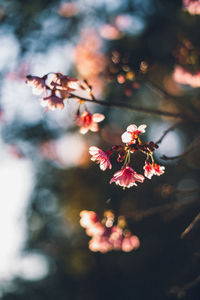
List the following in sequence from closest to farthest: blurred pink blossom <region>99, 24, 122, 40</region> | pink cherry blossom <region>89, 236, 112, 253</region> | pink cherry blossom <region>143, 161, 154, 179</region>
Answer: pink cherry blossom <region>143, 161, 154, 179</region> < pink cherry blossom <region>89, 236, 112, 253</region> < blurred pink blossom <region>99, 24, 122, 40</region>

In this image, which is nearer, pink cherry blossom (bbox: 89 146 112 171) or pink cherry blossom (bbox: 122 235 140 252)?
pink cherry blossom (bbox: 89 146 112 171)

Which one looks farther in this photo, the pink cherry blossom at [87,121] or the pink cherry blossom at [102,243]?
the pink cherry blossom at [102,243]

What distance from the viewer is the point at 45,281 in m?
6.79

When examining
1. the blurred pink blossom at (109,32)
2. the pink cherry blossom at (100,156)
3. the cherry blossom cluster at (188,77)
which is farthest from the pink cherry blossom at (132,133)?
the blurred pink blossom at (109,32)

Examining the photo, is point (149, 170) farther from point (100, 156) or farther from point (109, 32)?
point (109, 32)

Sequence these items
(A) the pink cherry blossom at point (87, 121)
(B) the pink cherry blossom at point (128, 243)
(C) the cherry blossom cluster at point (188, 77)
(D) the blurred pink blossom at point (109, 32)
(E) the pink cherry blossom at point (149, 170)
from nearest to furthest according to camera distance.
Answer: (E) the pink cherry blossom at point (149, 170) < (A) the pink cherry blossom at point (87, 121) < (B) the pink cherry blossom at point (128, 243) < (C) the cherry blossom cluster at point (188, 77) < (D) the blurred pink blossom at point (109, 32)

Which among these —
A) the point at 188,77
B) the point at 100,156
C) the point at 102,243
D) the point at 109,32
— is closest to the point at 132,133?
the point at 100,156

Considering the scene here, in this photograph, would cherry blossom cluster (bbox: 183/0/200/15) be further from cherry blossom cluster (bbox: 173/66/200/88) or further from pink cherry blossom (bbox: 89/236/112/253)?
pink cherry blossom (bbox: 89/236/112/253)

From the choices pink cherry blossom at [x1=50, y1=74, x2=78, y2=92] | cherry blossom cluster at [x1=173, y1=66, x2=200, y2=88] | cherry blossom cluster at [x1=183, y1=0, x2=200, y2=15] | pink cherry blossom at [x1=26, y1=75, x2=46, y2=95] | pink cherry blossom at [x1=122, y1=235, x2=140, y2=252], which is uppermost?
cherry blossom cluster at [x1=183, y1=0, x2=200, y2=15]

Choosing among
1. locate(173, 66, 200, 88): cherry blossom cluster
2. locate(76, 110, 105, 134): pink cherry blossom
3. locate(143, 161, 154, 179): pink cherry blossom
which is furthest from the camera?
locate(173, 66, 200, 88): cherry blossom cluster

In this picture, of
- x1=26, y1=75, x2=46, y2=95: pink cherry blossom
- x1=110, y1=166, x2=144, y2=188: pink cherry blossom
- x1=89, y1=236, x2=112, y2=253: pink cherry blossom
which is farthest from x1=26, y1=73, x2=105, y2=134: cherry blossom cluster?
x1=89, y1=236, x2=112, y2=253: pink cherry blossom

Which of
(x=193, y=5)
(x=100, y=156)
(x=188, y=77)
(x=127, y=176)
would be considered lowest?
(x=127, y=176)

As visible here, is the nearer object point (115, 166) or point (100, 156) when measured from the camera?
point (100, 156)

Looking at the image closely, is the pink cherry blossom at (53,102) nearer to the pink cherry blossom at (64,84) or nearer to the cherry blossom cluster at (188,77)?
the pink cherry blossom at (64,84)
